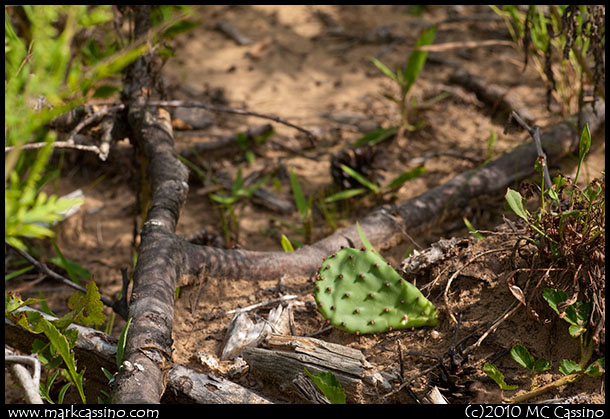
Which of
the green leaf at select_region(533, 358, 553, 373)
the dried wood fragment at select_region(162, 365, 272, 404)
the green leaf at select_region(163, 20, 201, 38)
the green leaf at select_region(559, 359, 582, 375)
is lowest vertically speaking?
the dried wood fragment at select_region(162, 365, 272, 404)

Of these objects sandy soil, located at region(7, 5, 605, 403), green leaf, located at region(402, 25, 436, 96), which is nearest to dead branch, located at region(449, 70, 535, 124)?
sandy soil, located at region(7, 5, 605, 403)

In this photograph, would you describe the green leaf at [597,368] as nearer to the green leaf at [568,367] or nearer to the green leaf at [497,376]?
the green leaf at [568,367]

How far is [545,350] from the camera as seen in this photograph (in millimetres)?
2113

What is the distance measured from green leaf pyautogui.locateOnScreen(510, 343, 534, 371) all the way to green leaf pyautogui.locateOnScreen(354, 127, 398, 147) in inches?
91.5

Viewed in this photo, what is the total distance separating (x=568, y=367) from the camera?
6.44 feet

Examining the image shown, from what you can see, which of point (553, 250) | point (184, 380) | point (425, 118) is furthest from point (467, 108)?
point (184, 380)

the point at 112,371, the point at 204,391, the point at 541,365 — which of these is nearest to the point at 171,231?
the point at 112,371

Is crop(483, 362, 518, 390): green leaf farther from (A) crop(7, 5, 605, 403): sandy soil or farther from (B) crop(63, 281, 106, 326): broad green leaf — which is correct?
(B) crop(63, 281, 106, 326): broad green leaf

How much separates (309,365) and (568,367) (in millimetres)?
883

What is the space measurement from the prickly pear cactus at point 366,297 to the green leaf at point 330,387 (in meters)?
0.31

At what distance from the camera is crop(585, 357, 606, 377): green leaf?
193 centimetres

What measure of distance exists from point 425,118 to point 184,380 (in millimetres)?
3049

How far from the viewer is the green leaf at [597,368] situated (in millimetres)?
1933

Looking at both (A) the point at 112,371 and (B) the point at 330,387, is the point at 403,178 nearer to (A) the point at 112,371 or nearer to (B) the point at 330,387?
(B) the point at 330,387
